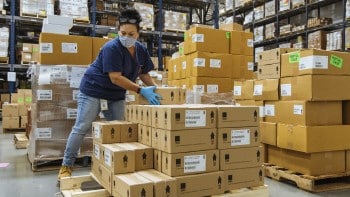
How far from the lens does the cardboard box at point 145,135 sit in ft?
8.45

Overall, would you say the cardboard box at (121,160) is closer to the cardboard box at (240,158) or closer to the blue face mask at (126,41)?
the cardboard box at (240,158)

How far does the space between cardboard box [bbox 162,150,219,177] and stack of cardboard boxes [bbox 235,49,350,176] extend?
4.47 ft

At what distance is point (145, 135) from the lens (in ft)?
8.69

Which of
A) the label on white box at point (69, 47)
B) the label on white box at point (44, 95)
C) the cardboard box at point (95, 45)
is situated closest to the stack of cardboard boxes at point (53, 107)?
the label on white box at point (44, 95)

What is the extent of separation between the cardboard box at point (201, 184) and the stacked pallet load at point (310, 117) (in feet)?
4.23

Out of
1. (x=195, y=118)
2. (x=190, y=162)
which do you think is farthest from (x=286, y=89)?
(x=190, y=162)

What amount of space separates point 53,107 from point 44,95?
18 centimetres

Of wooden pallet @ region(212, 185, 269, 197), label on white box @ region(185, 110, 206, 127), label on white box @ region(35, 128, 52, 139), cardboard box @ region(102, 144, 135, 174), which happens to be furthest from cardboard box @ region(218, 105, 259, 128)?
label on white box @ region(35, 128, 52, 139)

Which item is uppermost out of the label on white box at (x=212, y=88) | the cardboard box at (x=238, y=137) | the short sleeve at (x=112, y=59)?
the short sleeve at (x=112, y=59)

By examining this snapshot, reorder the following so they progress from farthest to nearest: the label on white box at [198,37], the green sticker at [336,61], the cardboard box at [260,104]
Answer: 1. the label on white box at [198,37]
2. the cardboard box at [260,104]
3. the green sticker at [336,61]

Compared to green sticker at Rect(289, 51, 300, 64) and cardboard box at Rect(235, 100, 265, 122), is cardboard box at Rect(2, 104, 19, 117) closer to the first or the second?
cardboard box at Rect(235, 100, 265, 122)

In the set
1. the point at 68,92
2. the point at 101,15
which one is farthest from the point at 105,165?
the point at 101,15

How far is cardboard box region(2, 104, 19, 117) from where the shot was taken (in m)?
8.30

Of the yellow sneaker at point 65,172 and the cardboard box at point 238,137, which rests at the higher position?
the cardboard box at point 238,137
